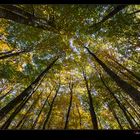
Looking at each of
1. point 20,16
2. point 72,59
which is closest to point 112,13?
point 20,16

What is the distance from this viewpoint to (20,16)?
7.87 metres

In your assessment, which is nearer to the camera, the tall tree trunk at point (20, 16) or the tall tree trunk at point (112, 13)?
the tall tree trunk at point (20, 16)

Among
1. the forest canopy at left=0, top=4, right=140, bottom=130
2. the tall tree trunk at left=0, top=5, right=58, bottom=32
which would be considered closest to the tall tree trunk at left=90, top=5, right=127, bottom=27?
the forest canopy at left=0, top=4, right=140, bottom=130

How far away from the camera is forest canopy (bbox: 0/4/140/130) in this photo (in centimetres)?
834

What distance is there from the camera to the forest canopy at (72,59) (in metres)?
8.34

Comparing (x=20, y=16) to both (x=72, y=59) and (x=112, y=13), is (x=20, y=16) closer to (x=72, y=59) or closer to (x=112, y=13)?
(x=112, y=13)

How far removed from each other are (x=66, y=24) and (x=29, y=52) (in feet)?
17.4

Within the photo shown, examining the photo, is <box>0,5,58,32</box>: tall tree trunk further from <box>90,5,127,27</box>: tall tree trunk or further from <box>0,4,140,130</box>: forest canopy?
<box>90,5,127,27</box>: tall tree trunk

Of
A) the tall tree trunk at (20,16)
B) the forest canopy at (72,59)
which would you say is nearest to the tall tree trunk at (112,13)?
the forest canopy at (72,59)

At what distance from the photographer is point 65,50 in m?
13.5

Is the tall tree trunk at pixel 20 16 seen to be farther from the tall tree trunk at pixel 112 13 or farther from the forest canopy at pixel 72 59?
the tall tree trunk at pixel 112 13

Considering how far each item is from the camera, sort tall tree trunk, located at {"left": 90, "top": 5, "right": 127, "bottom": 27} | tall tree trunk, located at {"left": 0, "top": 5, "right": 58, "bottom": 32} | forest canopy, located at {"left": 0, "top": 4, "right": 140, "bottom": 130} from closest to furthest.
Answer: tall tree trunk, located at {"left": 0, "top": 5, "right": 58, "bottom": 32}, tall tree trunk, located at {"left": 90, "top": 5, "right": 127, "bottom": 27}, forest canopy, located at {"left": 0, "top": 4, "right": 140, "bottom": 130}
